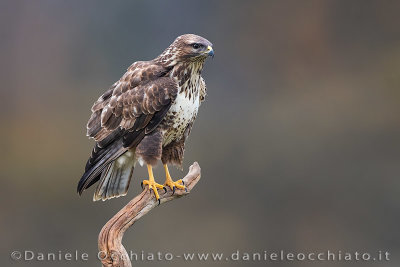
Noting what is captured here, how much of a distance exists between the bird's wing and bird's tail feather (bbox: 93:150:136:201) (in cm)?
13

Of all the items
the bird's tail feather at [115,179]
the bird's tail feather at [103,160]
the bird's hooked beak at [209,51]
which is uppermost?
the bird's hooked beak at [209,51]

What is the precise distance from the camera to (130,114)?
3650 millimetres

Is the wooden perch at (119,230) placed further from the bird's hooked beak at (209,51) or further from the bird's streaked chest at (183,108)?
the bird's hooked beak at (209,51)

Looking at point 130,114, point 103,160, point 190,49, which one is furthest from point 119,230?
point 190,49

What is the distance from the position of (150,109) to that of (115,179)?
21.8 inches

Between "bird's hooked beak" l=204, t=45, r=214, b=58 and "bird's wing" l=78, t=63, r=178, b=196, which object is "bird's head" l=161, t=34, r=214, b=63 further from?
"bird's wing" l=78, t=63, r=178, b=196

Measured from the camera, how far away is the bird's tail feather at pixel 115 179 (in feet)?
12.6

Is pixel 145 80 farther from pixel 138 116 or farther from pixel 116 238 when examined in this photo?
pixel 116 238

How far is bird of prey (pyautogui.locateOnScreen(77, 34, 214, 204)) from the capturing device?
11.8 ft

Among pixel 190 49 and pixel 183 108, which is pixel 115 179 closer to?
pixel 183 108

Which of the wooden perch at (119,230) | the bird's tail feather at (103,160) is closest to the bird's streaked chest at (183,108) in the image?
the bird's tail feather at (103,160)

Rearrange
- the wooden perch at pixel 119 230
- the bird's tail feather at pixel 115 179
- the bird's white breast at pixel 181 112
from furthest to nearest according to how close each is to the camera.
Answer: the bird's tail feather at pixel 115 179 < the bird's white breast at pixel 181 112 < the wooden perch at pixel 119 230

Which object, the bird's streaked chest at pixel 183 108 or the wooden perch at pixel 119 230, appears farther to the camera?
the bird's streaked chest at pixel 183 108

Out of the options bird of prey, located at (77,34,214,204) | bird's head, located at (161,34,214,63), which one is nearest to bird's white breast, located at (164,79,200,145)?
bird of prey, located at (77,34,214,204)
